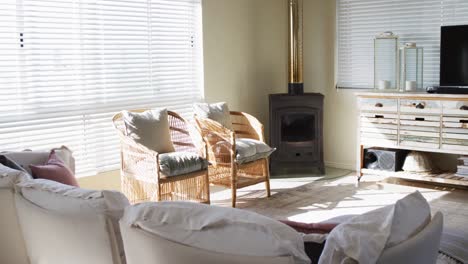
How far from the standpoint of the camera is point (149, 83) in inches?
214

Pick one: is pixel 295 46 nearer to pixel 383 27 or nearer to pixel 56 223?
pixel 383 27

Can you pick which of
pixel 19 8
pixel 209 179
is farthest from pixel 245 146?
pixel 19 8

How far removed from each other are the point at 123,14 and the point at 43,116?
1.21 metres

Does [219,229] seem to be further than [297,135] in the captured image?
No

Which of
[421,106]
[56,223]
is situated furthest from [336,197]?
[56,223]

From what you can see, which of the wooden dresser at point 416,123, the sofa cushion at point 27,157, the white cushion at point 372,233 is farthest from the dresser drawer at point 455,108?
the white cushion at point 372,233

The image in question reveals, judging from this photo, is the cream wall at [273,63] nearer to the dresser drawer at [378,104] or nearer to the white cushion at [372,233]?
the dresser drawer at [378,104]

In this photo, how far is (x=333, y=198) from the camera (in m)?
5.31

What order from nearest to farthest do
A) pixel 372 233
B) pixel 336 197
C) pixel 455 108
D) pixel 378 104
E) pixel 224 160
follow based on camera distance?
pixel 372 233, pixel 224 160, pixel 455 108, pixel 336 197, pixel 378 104

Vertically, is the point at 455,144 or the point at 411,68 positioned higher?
the point at 411,68

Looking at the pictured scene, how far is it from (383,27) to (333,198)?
2073 millimetres

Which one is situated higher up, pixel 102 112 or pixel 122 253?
pixel 102 112

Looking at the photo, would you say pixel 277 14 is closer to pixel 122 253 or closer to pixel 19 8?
pixel 19 8

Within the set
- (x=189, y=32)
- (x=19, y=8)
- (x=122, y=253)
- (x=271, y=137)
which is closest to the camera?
(x=122, y=253)
